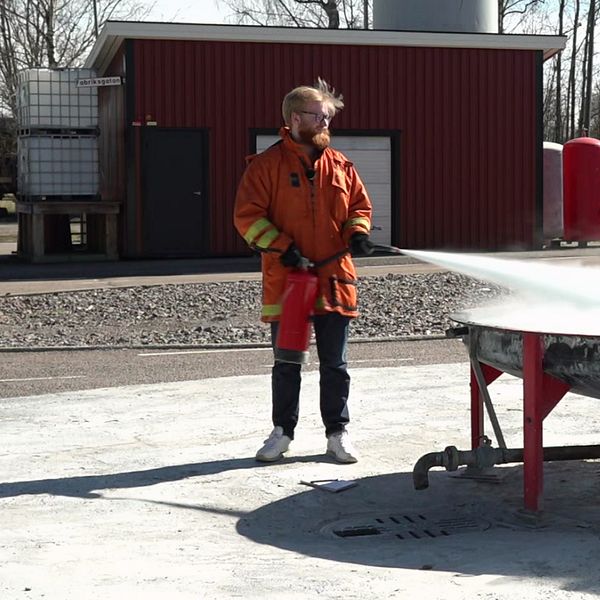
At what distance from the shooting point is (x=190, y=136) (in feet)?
76.8

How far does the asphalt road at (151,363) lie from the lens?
9.73 meters

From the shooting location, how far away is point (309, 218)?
6.24 m

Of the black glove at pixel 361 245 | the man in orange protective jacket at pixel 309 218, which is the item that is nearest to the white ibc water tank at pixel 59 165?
the man in orange protective jacket at pixel 309 218

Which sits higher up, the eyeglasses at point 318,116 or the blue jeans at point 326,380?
the eyeglasses at point 318,116

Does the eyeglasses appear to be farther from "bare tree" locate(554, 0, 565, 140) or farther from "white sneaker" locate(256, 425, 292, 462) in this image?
"bare tree" locate(554, 0, 565, 140)

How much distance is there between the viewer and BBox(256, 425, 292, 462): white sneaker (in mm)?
6371

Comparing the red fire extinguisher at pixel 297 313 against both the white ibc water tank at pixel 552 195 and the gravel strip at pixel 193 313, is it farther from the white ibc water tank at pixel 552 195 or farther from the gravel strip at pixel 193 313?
the white ibc water tank at pixel 552 195

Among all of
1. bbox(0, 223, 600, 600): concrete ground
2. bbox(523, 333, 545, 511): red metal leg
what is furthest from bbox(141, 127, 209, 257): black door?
bbox(523, 333, 545, 511): red metal leg

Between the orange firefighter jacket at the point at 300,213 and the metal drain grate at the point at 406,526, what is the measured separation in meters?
1.24

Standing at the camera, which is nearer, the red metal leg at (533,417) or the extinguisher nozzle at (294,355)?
the red metal leg at (533,417)

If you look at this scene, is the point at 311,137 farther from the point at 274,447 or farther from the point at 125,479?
the point at 125,479

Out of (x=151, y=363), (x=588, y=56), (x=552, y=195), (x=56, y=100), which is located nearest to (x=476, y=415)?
(x=151, y=363)

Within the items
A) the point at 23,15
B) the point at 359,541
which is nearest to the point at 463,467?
the point at 359,541

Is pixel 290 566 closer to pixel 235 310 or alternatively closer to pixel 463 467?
pixel 463 467
